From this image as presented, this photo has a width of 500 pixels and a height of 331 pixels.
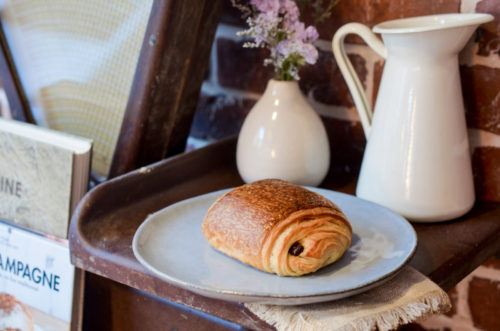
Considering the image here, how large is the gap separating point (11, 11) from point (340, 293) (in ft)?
2.43

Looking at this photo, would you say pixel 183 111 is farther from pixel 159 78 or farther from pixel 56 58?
pixel 56 58

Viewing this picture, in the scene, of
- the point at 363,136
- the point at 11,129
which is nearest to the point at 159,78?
the point at 11,129

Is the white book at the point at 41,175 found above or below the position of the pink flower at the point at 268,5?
below

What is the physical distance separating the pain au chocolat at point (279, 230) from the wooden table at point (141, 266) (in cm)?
6

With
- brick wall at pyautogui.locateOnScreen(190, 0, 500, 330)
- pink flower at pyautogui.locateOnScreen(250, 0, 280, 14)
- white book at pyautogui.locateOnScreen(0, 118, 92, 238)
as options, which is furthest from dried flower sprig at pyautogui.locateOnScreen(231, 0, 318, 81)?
white book at pyautogui.locateOnScreen(0, 118, 92, 238)

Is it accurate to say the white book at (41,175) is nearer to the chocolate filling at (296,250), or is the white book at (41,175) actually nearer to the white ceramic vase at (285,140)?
the white ceramic vase at (285,140)

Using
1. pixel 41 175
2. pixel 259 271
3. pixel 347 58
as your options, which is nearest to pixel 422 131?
pixel 347 58

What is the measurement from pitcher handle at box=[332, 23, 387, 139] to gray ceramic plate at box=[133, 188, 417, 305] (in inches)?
5.5

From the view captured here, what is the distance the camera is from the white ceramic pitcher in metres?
0.71

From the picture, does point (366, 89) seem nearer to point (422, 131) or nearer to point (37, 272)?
point (422, 131)

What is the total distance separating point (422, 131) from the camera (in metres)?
0.72

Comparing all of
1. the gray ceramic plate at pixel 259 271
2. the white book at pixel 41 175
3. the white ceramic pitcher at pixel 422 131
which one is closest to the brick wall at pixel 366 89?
the white ceramic pitcher at pixel 422 131

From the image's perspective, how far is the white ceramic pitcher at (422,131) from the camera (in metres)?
0.71

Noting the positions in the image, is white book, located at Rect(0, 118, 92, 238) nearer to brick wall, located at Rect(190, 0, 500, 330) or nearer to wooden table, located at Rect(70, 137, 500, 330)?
wooden table, located at Rect(70, 137, 500, 330)
